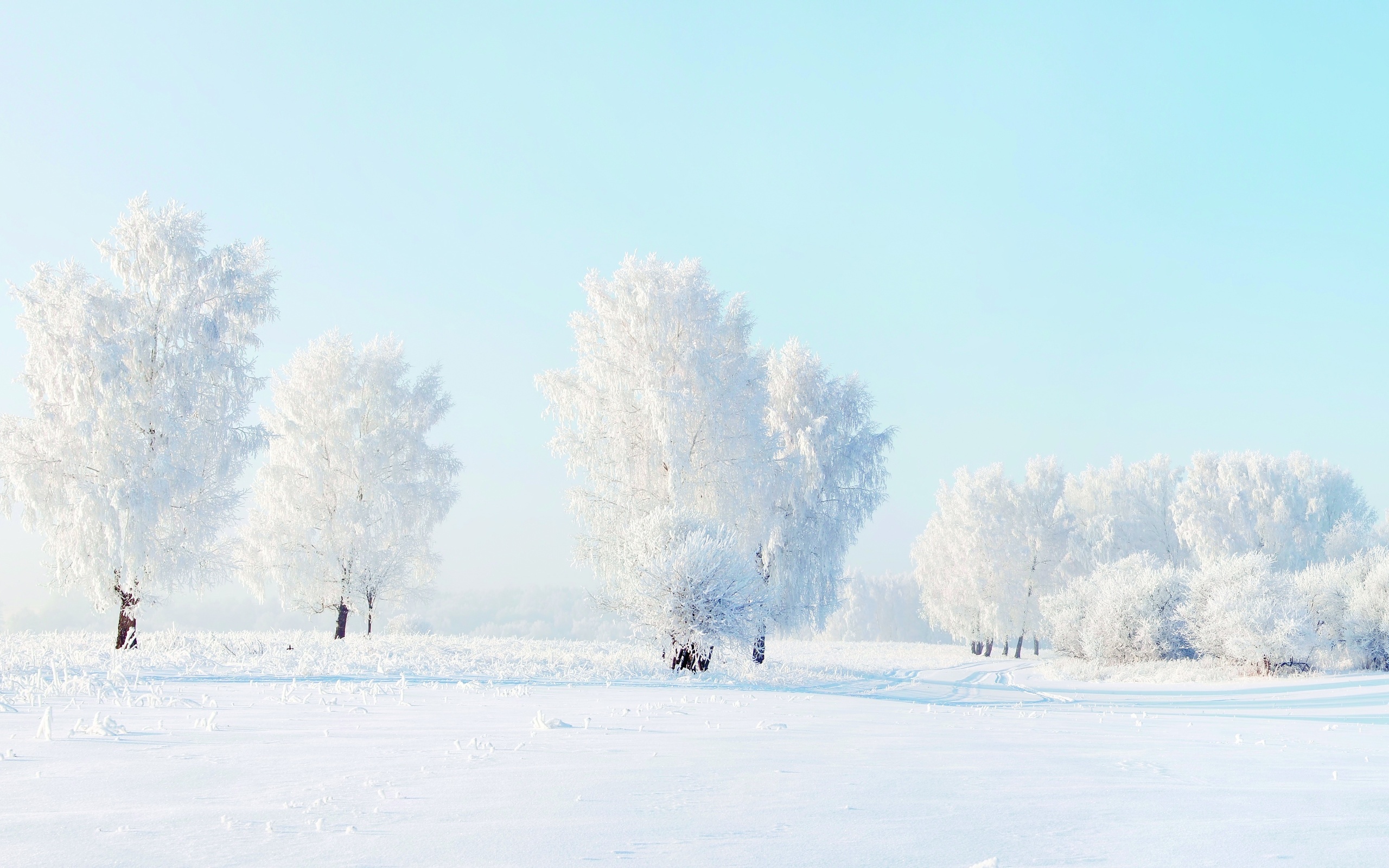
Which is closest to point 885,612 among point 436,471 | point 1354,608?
→ point 1354,608

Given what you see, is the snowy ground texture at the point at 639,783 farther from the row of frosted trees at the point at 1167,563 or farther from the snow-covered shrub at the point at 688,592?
the row of frosted trees at the point at 1167,563

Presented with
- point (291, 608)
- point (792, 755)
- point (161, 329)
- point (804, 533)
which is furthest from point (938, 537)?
point (792, 755)

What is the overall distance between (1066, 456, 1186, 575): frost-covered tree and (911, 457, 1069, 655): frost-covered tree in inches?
121

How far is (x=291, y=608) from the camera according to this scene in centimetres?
2291

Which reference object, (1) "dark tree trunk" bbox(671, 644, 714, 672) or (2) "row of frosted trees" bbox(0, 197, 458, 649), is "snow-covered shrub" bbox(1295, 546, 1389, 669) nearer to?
(1) "dark tree trunk" bbox(671, 644, 714, 672)

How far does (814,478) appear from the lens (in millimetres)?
23219

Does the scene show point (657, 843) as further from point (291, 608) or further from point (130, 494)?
point (291, 608)

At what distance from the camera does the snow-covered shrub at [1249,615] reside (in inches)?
901

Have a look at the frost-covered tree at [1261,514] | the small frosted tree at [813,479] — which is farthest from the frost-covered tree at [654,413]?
the frost-covered tree at [1261,514]

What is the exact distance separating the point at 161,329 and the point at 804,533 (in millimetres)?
16969

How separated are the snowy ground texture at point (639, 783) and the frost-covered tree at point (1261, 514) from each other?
44.2m

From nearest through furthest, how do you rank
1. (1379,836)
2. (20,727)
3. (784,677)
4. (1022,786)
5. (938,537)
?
(1379,836) → (1022,786) → (20,727) → (784,677) → (938,537)

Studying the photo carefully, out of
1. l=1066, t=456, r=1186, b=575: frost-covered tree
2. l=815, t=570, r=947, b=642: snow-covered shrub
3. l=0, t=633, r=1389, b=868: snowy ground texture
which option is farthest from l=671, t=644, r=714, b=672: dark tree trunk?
l=815, t=570, r=947, b=642: snow-covered shrub

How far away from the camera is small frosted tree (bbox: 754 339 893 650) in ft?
73.2
